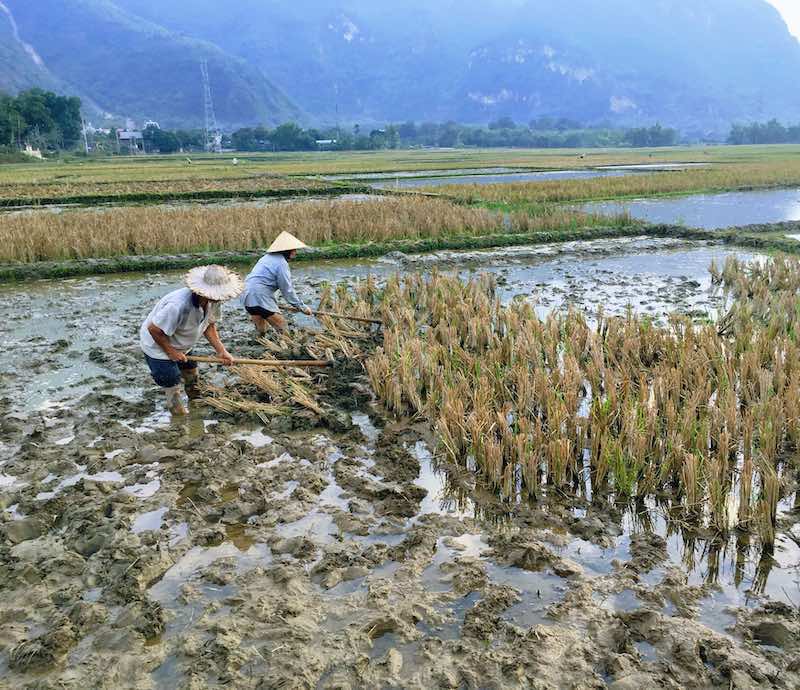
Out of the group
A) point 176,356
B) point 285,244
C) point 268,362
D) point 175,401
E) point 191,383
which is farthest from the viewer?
point 285,244

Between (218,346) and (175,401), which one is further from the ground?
(218,346)

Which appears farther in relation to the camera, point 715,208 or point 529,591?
point 715,208

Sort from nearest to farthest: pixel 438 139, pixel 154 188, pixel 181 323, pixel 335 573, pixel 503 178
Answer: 1. pixel 335 573
2. pixel 181 323
3. pixel 154 188
4. pixel 503 178
5. pixel 438 139

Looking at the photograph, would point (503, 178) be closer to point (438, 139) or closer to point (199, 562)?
point (199, 562)

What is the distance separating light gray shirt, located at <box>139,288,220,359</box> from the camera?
4969 millimetres

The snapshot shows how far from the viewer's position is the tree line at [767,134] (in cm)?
8538

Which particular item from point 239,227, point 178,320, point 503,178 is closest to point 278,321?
point 178,320

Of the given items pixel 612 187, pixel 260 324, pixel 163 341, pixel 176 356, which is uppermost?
pixel 612 187

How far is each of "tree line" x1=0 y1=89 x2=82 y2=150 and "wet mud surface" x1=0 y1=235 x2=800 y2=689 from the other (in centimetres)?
6019

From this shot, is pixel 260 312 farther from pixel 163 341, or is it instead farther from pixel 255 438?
pixel 255 438

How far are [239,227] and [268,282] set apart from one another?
6.95 m

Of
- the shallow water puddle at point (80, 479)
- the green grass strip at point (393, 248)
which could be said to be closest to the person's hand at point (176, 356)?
the shallow water puddle at point (80, 479)

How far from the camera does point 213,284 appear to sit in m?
4.89

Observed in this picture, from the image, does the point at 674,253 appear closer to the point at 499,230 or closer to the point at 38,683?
the point at 499,230
